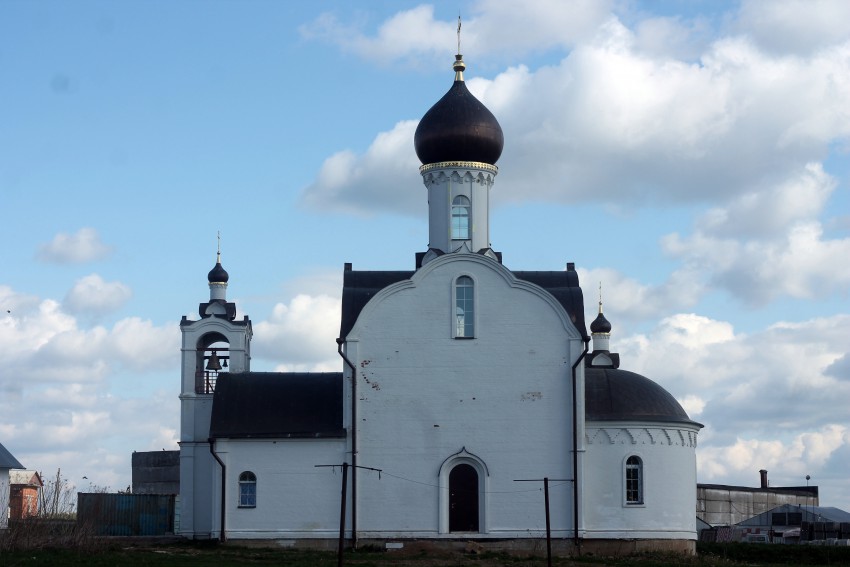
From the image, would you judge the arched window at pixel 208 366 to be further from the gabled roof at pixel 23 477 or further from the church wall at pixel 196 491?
the gabled roof at pixel 23 477

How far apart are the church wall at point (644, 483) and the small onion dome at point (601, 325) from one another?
814cm

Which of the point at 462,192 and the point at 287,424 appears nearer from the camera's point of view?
the point at 287,424

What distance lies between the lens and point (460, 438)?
3284cm

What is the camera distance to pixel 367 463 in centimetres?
3275

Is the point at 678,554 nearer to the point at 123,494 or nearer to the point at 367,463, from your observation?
the point at 367,463

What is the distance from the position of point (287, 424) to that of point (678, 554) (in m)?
9.79

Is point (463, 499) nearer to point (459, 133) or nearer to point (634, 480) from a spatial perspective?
point (634, 480)

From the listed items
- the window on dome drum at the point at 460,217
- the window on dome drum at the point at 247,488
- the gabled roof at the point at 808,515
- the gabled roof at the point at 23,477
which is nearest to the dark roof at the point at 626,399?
the window on dome drum at the point at 460,217

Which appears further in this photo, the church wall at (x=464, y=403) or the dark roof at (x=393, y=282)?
the dark roof at (x=393, y=282)

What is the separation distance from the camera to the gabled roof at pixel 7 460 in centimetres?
4053

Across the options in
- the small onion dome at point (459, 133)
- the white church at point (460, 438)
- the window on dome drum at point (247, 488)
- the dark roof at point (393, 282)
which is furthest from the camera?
the small onion dome at point (459, 133)

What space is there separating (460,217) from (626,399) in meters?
6.50

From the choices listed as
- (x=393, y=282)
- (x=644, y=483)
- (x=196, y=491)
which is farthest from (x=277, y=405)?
(x=644, y=483)

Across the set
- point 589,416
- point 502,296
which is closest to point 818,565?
point 589,416
